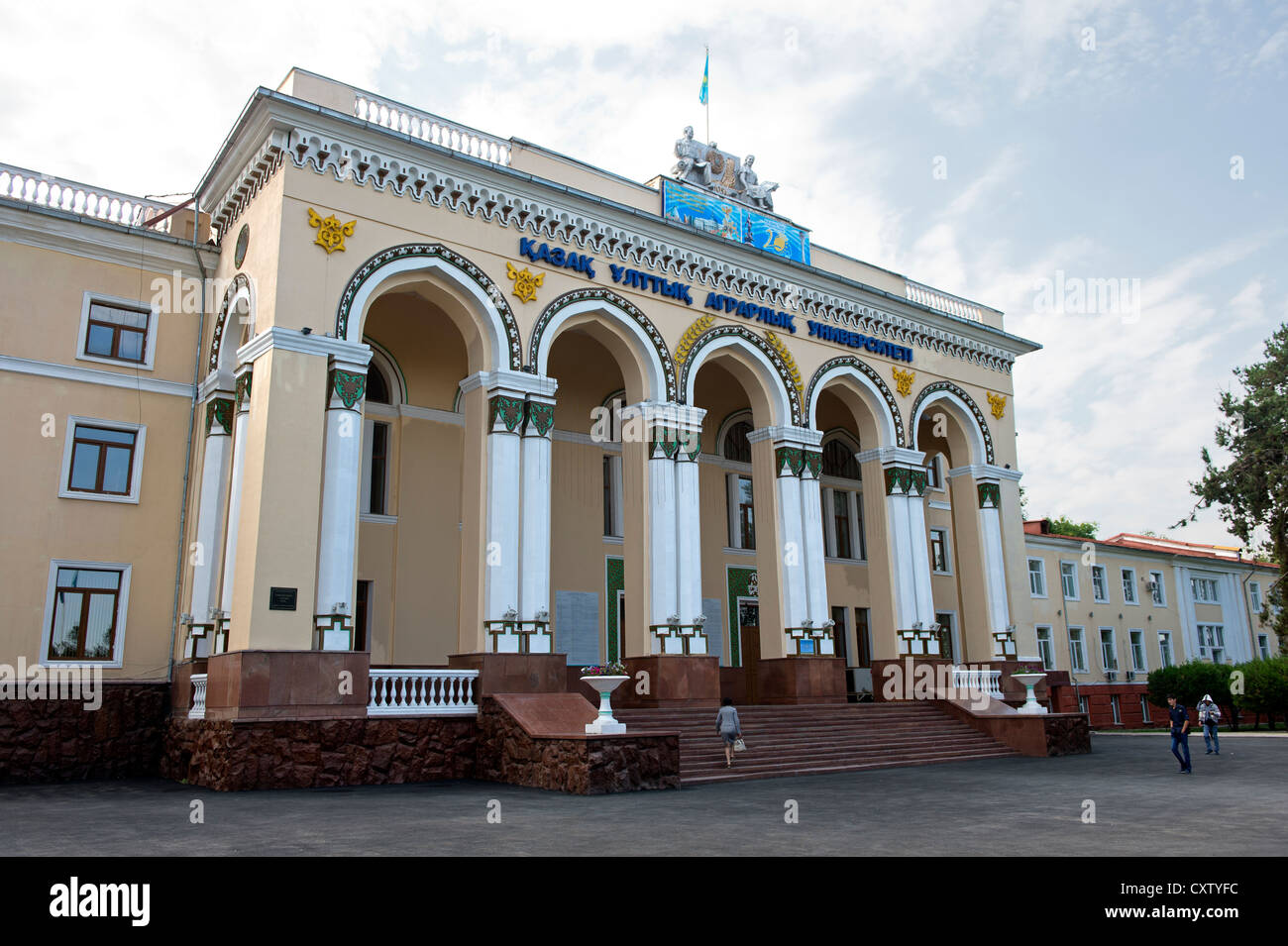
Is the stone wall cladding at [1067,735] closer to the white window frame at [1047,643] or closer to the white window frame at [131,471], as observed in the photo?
the white window frame at [1047,643]

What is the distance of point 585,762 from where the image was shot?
12.8m

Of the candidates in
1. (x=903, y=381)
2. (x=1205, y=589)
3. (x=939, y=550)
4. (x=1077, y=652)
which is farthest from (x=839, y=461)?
(x=1205, y=589)

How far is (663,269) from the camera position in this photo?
65.7 feet

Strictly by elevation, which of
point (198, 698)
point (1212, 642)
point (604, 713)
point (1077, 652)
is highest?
point (1212, 642)

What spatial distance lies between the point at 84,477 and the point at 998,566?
65.3 feet

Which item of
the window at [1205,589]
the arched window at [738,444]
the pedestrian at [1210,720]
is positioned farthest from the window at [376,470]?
the window at [1205,589]

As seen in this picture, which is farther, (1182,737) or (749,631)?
(749,631)

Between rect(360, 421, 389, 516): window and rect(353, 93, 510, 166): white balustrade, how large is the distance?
18.7 ft

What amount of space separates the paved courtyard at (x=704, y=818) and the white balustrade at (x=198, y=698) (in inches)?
42.6

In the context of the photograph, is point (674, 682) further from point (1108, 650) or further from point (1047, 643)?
point (1108, 650)

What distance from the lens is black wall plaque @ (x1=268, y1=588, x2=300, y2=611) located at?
14250mm

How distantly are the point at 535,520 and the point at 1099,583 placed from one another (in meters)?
29.7
